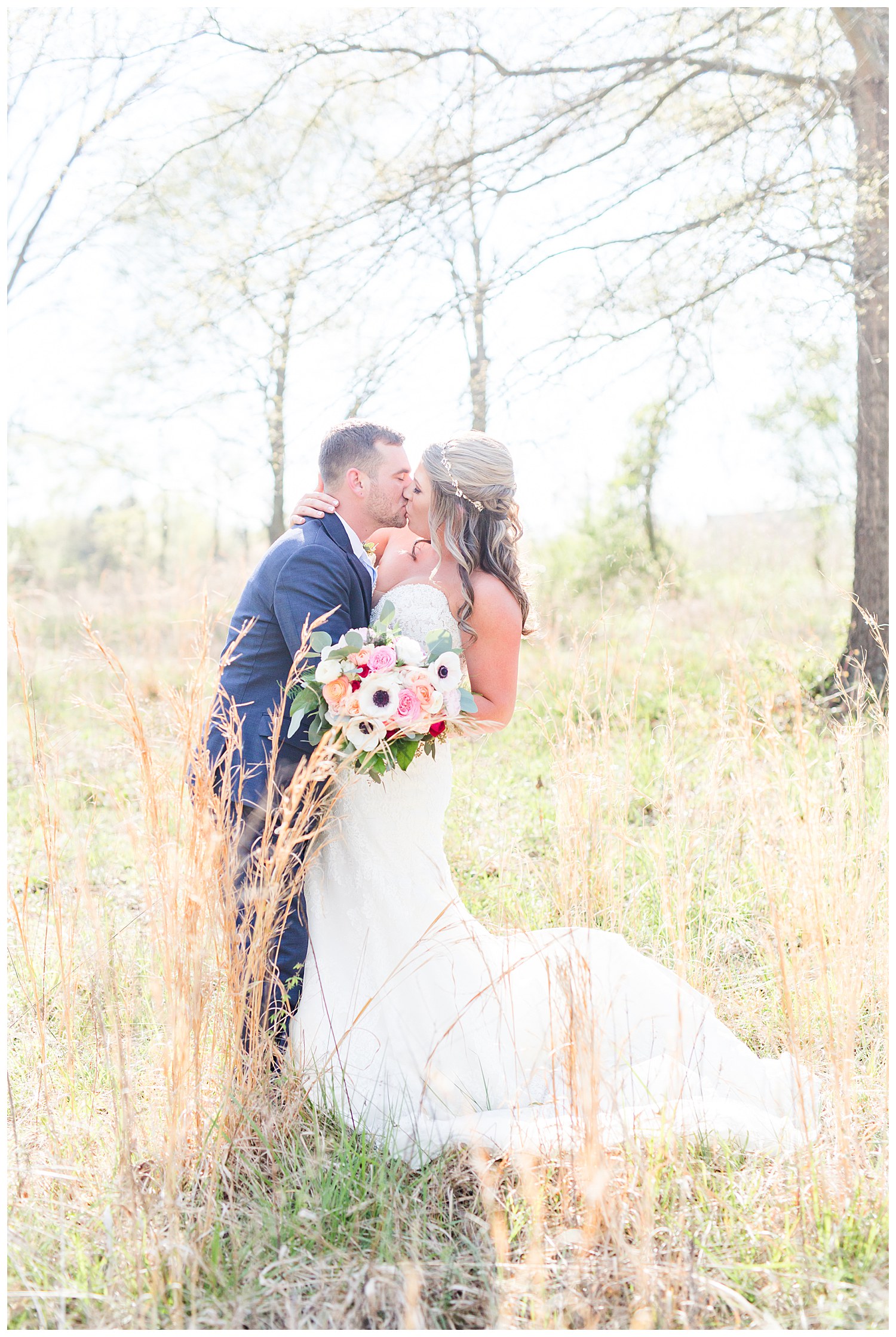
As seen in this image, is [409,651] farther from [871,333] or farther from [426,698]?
[871,333]

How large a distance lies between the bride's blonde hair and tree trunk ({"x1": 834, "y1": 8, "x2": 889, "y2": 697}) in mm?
3185

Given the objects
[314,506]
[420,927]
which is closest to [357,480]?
[314,506]

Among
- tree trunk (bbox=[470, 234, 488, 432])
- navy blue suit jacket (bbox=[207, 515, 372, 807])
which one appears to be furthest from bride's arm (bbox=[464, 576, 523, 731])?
tree trunk (bbox=[470, 234, 488, 432])

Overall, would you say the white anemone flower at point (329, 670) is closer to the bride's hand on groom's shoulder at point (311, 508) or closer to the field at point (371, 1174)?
the field at point (371, 1174)

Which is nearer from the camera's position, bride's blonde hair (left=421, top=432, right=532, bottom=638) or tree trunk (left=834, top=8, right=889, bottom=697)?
bride's blonde hair (left=421, top=432, right=532, bottom=638)

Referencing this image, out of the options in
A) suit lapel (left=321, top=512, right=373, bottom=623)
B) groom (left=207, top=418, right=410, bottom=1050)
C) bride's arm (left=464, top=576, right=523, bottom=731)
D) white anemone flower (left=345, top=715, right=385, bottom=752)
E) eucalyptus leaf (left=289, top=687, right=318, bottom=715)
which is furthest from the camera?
bride's arm (left=464, top=576, right=523, bottom=731)

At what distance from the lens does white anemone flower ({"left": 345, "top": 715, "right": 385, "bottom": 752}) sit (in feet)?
7.39

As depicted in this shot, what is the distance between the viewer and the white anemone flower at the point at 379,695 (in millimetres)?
2271

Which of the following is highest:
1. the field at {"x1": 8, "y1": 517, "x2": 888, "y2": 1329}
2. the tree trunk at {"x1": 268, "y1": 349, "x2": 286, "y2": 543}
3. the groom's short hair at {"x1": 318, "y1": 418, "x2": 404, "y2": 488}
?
the tree trunk at {"x1": 268, "y1": 349, "x2": 286, "y2": 543}

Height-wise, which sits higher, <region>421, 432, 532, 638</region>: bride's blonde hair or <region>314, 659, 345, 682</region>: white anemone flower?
<region>421, 432, 532, 638</region>: bride's blonde hair

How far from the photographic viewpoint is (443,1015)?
2646 millimetres

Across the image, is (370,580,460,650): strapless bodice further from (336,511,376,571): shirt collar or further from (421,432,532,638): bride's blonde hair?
(336,511,376,571): shirt collar

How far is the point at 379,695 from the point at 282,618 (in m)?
0.49

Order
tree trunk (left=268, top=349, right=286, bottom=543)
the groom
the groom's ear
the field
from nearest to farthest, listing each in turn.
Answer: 1. the field
2. the groom
3. the groom's ear
4. tree trunk (left=268, top=349, right=286, bottom=543)
